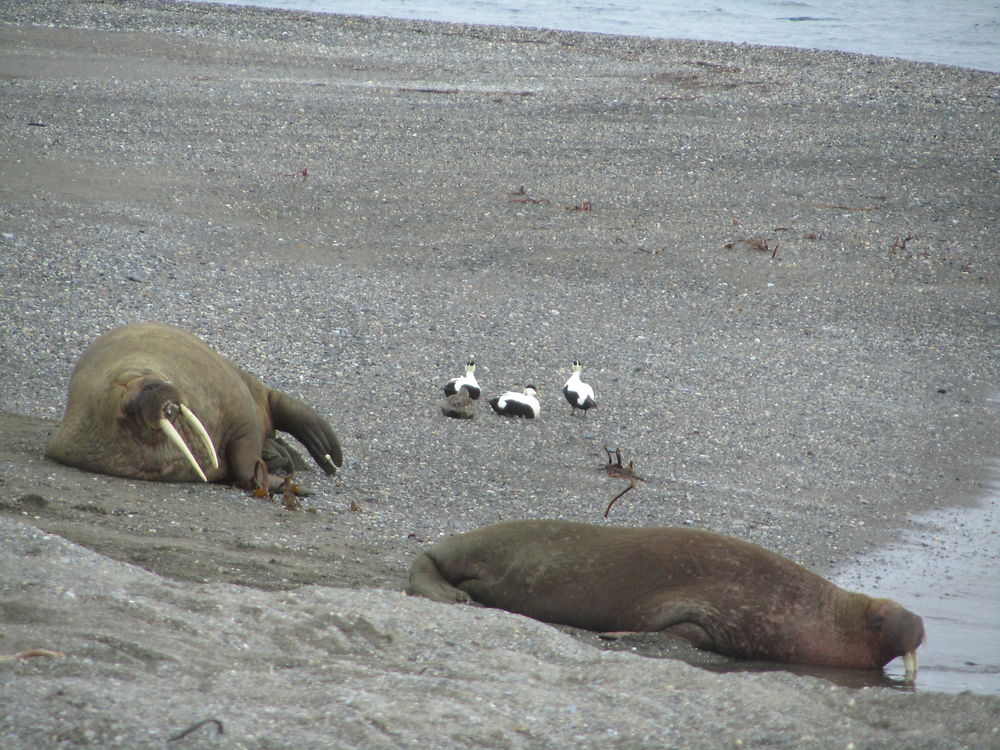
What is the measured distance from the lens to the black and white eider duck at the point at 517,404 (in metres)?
8.02

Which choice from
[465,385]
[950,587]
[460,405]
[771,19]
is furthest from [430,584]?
[771,19]

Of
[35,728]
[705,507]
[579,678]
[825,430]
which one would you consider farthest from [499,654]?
[825,430]

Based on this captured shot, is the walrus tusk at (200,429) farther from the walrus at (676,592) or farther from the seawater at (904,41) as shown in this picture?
the seawater at (904,41)

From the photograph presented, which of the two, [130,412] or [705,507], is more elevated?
[130,412]

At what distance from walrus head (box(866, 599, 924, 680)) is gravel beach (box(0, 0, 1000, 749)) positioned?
20 cm

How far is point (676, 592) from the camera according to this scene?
5.03 m

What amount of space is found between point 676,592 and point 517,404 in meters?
3.15

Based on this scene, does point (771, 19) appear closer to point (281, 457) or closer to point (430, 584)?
point (281, 457)

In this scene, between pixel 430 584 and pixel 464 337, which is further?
pixel 464 337

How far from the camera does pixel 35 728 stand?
9.14ft

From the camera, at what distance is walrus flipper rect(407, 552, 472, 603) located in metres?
4.88

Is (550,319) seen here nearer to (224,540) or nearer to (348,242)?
(348,242)

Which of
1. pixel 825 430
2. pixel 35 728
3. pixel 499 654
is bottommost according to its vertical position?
pixel 825 430

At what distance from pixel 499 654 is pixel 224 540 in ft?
5.60
